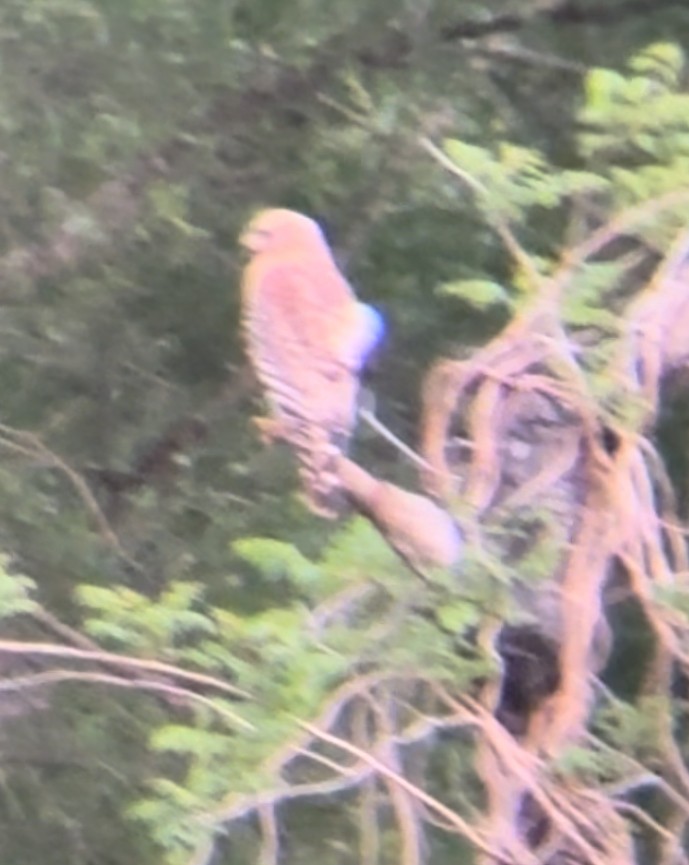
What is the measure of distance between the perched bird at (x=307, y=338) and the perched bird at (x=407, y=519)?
0.01 meters

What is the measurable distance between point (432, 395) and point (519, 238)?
0.09 m

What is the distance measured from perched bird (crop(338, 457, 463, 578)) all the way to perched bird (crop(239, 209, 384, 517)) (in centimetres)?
1

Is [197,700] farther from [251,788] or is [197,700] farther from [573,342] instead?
[573,342]

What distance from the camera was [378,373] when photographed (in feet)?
2.08

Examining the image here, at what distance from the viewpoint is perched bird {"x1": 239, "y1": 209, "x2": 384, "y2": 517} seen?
50 centimetres

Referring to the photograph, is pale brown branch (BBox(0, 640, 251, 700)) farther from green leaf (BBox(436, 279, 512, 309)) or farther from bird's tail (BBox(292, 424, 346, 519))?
green leaf (BBox(436, 279, 512, 309))

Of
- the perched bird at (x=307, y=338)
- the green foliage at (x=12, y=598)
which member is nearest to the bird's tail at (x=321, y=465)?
the perched bird at (x=307, y=338)

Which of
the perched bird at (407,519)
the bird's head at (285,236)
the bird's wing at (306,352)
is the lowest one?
the perched bird at (407,519)

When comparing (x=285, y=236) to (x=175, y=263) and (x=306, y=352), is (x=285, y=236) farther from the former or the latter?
(x=175, y=263)

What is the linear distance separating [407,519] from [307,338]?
81 mm

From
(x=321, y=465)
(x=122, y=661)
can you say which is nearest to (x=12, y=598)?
(x=122, y=661)

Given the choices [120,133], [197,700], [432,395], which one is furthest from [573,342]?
[120,133]

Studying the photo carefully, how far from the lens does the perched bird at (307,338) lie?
1.65 ft

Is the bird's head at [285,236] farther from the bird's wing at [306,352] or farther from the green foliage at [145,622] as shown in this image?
the green foliage at [145,622]
